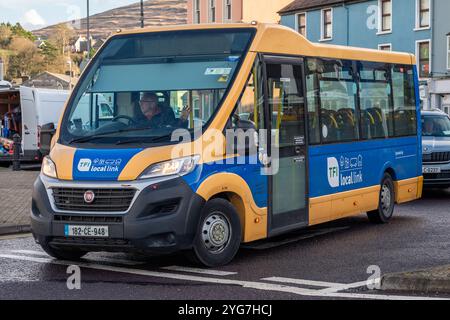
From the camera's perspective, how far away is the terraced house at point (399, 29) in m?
47.9

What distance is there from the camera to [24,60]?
140 metres

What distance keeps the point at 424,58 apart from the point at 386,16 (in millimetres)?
4089

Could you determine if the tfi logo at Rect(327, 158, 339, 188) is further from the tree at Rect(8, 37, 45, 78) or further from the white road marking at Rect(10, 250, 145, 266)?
the tree at Rect(8, 37, 45, 78)

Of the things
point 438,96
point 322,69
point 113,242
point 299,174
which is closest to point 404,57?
point 322,69

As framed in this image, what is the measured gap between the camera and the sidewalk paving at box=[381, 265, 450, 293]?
790 centimetres

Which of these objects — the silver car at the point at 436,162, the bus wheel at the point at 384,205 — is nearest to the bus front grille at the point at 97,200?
the bus wheel at the point at 384,205

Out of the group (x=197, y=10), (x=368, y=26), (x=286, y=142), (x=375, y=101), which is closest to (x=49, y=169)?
(x=286, y=142)

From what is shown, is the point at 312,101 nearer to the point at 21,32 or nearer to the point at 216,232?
the point at 216,232

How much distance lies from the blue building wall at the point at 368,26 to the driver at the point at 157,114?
132 ft

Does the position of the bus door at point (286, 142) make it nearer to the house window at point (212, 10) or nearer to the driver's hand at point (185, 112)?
the driver's hand at point (185, 112)

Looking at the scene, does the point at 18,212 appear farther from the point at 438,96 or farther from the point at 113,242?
the point at 438,96

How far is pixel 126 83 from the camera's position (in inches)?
401

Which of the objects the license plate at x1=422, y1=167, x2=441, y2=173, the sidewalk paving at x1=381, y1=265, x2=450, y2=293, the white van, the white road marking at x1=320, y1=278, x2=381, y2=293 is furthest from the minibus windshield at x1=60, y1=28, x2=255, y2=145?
the white van
